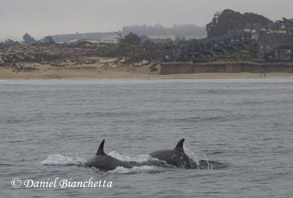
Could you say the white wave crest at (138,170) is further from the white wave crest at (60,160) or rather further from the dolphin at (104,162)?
the white wave crest at (60,160)

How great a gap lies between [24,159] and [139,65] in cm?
11811

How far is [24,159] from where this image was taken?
944 inches

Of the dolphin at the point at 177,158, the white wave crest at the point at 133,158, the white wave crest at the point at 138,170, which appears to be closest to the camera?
the white wave crest at the point at 138,170

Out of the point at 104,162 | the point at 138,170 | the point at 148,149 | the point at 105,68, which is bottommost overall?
the point at 105,68

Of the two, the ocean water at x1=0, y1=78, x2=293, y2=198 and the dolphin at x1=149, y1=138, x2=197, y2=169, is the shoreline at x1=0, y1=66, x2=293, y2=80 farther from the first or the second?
the dolphin at x1=149, y1=138, x2=197, y2=169

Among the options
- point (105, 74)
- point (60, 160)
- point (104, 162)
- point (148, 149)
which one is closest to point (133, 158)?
point (104, 162)

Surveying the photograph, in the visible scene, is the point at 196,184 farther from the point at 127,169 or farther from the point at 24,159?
the point at 24,159

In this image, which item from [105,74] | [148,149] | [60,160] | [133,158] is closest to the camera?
[60,160]

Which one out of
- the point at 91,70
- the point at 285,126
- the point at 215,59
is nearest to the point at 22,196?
the point at 285,126

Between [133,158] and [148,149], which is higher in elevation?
[133,158]

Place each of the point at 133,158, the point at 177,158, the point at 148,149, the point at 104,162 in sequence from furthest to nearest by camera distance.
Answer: the point at 148,149 < the point at 133,158 < the point at 177,158 < the point at 104,162

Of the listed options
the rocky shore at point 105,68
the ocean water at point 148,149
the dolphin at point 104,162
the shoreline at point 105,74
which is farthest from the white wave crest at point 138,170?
the rocky shore at point 105,68

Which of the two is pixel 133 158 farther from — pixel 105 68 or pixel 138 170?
pixel 105 68

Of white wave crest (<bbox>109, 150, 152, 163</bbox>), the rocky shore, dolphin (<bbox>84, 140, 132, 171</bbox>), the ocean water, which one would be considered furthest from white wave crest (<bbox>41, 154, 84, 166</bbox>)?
the rocky shore
